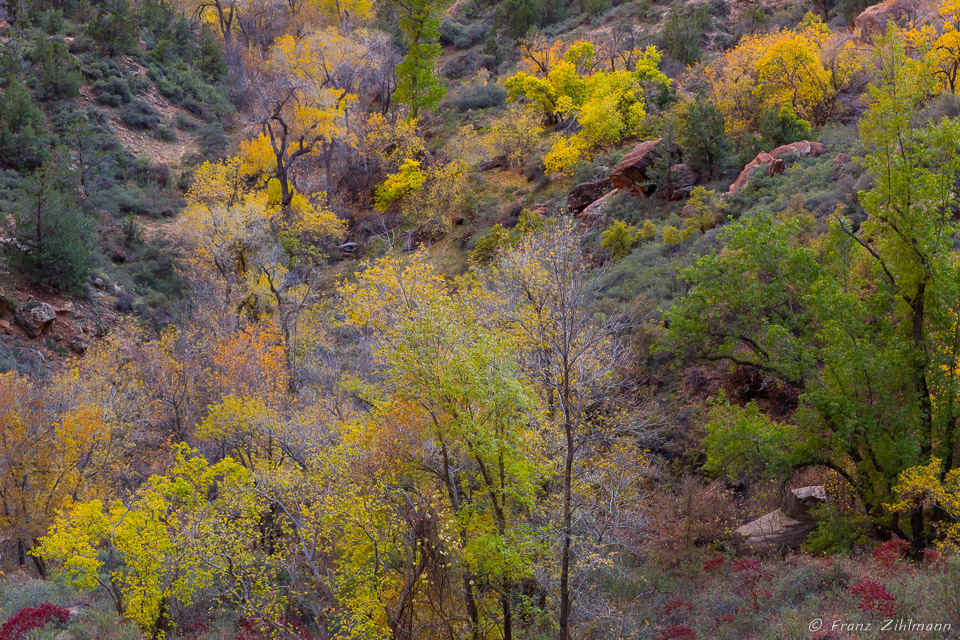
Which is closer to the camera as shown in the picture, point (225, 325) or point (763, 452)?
point (763, 452)

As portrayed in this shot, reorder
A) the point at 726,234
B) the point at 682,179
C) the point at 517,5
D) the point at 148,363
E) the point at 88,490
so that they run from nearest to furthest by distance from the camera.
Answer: the point at 726,234 → the point at 88,490 → the point at 148,363 → the point at 682,179 → the point at 517,5

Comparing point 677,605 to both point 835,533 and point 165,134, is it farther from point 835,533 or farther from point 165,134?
point 165,134

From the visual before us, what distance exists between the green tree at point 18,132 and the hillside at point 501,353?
0.24 m

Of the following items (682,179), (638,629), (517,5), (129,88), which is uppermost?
(517,5)

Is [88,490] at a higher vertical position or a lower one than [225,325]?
lower

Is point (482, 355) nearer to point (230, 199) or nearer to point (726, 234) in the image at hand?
point (726, 234)

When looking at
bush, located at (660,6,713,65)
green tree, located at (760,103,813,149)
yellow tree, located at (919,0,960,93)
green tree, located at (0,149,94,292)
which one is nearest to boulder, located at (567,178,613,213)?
green tree, located at (760,103,813,149)

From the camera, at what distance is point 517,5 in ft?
219

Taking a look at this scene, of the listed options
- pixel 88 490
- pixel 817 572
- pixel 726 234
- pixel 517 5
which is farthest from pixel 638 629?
pixel 517 5

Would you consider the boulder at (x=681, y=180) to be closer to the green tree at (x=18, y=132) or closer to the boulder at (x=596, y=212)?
Answer: the boulder at (x=596, y=212)

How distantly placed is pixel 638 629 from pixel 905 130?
11.5 m

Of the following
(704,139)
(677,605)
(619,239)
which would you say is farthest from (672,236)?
(677,605)

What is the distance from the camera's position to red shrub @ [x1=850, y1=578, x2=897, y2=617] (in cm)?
1123

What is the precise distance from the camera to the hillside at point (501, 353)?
13.2 metres
